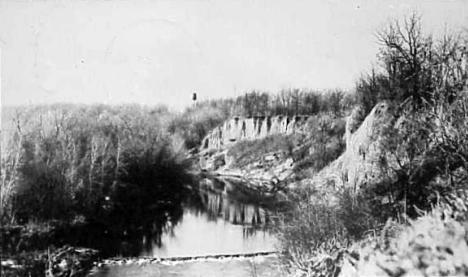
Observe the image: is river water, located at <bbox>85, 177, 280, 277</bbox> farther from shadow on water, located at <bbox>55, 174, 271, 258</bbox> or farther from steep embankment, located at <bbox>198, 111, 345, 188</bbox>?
steep embankment, located at <bbox>198, 111, 345, 188</bbox>

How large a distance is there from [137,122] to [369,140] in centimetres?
149

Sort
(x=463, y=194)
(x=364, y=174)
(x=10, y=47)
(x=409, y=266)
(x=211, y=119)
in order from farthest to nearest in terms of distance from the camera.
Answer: (x=211, y=119) → (x=364, y=174) → (x=10, y=47) → (x=463, y=194) → (x=409, y=266)

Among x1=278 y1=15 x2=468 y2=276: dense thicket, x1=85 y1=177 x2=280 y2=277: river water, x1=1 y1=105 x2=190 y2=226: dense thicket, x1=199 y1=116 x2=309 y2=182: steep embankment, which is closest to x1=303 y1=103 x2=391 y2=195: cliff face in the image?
x1=278 y1=15 x2=468 y2=276: dense thicket

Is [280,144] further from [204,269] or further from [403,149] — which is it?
[204,269]

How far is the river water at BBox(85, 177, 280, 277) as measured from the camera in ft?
10.7

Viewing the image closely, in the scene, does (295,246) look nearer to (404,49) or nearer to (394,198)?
(394,198)

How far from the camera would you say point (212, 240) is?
3682mm

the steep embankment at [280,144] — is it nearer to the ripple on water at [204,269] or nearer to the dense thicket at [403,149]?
the dense thicket at [403,149]

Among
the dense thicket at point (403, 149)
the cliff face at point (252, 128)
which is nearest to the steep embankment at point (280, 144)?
the cliff face at point (252, 128)

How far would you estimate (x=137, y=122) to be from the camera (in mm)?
3387

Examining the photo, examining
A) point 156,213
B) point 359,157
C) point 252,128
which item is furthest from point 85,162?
point 359,157

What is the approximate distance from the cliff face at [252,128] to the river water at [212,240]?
0.42 metres

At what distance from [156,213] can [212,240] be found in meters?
0.45

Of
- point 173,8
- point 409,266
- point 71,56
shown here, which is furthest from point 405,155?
point 71,56
